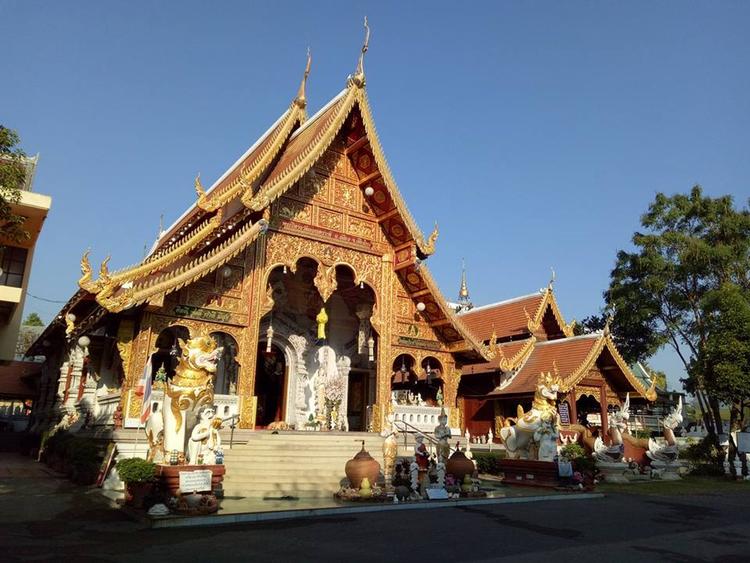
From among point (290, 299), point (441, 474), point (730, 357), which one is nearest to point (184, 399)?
point (441, 474)

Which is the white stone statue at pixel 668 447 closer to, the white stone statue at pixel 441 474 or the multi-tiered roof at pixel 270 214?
the multi-tiered roof at pixel 270 214

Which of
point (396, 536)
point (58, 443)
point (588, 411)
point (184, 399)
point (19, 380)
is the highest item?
point (19, 380)

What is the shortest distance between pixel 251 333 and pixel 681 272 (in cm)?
1816

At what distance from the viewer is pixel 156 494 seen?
22.5ft

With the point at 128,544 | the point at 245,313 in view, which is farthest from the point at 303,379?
the point at 128,544

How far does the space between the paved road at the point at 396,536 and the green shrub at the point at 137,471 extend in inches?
18.7

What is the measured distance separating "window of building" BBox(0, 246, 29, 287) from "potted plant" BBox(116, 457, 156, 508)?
44.8 feet

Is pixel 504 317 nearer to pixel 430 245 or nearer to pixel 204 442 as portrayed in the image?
pixel 430 245

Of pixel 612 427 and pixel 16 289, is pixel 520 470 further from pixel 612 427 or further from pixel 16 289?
pixel 16 289

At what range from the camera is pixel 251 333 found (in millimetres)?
12305

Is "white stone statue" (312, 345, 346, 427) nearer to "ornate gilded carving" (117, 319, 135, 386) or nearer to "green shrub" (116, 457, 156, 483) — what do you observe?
"ornate gilded carving" (117, 319, 135, 386)

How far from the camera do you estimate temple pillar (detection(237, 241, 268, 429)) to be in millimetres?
11844

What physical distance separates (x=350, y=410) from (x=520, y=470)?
5887 millimetres

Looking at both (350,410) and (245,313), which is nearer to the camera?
(245,313)
